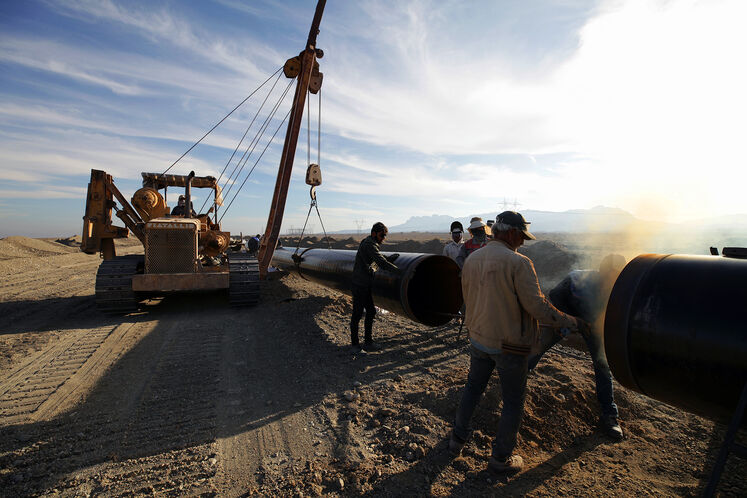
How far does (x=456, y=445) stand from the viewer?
298 cm

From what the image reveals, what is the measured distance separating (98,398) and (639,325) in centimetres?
501

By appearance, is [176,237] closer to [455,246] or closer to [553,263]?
[455,246]

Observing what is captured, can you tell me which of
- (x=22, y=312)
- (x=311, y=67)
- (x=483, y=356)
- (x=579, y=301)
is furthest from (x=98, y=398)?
(x=311, y=67)

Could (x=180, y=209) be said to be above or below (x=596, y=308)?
above

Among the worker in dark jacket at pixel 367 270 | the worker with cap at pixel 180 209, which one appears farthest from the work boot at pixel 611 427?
the worker with cap at pixel 180 209

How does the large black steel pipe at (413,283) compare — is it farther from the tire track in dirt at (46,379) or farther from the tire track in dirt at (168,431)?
the tire track in dirt at (46,379)

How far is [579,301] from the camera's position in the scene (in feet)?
11.0

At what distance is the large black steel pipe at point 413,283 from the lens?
4848mm

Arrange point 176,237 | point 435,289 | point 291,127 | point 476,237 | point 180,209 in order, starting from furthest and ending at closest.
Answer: point 180,209 → point 291,127 → point 176,237 → point 435,289 → point 476,237

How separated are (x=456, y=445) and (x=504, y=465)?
393mm

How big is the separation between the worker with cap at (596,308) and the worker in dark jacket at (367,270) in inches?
82.6

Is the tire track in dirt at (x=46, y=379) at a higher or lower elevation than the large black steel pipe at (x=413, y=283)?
lower

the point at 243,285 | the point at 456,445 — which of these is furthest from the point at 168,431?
the point at 243,285

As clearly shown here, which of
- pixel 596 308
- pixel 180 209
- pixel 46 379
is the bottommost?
pixel 46 379
